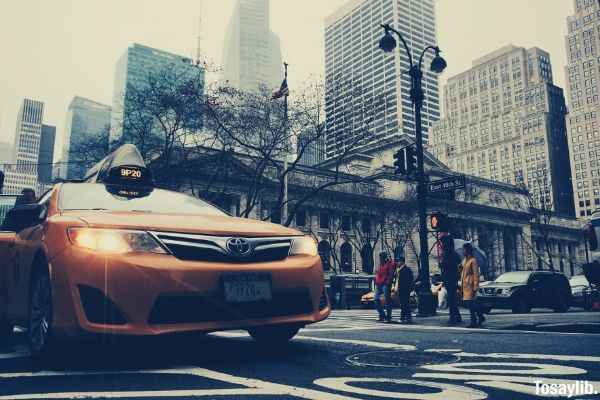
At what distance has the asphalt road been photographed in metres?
2.79

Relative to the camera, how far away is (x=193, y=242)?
374 cm

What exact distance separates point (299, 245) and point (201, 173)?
23596 millimetres

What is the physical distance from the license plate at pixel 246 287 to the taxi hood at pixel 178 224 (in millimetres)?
321

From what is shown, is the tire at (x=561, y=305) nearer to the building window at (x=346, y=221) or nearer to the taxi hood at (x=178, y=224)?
the taxi hood at (x=178, y=224)

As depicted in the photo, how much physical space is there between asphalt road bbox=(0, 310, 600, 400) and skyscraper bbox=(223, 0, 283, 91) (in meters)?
144

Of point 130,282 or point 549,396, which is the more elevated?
point 130,282

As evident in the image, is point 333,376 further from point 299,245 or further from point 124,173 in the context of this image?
point 124,173

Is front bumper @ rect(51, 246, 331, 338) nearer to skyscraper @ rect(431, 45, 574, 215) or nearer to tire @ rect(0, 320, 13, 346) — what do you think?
tire @ rect(0, 320, 13, 346)

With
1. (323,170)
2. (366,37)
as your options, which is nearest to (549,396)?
(366,37)

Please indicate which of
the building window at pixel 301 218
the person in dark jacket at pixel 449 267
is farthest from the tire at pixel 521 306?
the building window at pixel 301 218

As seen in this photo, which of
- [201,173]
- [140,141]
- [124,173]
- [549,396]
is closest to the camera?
[549,396]

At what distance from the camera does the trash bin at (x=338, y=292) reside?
80.5 feet

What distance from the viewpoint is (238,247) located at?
387cm

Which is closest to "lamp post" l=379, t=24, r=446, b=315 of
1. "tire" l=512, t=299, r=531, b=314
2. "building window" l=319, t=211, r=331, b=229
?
"tire" l=512, t=299, r=531, b=314
